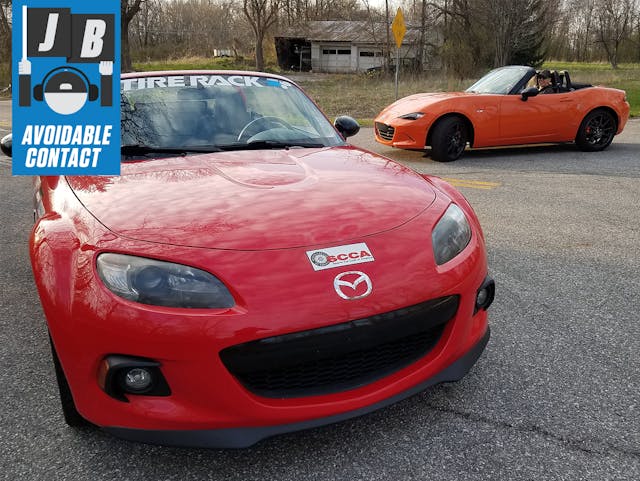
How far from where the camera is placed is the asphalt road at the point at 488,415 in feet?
6.07

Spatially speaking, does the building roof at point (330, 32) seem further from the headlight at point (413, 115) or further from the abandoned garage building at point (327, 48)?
the headlight at point (413, 115)

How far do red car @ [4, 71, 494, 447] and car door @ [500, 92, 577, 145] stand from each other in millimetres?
6330

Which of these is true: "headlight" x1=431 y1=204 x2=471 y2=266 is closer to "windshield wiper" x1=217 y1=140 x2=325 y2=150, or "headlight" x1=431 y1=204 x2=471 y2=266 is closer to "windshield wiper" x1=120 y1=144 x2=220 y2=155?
"windshield wiper" x1=217 y1=140 x2=325 y2=150

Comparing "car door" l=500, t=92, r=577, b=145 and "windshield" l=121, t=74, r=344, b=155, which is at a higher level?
"car door" l=500, t=92, r=577, b=145

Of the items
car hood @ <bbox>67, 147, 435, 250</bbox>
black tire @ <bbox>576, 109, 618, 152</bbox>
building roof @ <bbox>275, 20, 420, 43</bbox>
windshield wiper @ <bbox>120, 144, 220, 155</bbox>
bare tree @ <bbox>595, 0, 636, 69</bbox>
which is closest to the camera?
car hood @ <bbox>67, 147, 435, 250</bbox>

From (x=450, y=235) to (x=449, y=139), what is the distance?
6190mm

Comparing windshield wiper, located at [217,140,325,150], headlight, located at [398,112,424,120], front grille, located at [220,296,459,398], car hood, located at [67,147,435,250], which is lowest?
front grille, located at [220,296,459,398]

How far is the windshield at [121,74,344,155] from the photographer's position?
116 inches

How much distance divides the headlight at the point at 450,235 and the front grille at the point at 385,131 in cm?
593

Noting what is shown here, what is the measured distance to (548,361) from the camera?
252cm

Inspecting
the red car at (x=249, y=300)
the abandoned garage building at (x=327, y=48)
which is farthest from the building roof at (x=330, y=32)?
the red car at (x=249, y=300)

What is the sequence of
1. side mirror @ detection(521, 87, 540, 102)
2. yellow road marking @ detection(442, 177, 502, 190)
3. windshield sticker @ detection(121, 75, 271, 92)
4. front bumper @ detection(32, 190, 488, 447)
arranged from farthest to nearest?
side mirror @ detection(521, 87, 540, 102) → yellow road marking @ detection(442, 177, 502, 190) → windshield sticker @ detection(121, 75, 271, 92) → front bumper @ detection(32, 190, 488, 447)

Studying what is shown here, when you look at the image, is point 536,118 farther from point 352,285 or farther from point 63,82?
point 352,285

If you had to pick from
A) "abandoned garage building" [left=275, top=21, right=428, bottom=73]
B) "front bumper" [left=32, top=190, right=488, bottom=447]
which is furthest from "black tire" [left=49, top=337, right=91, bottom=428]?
"abandoned garage building" [left=275, top=21, right=428, bottom=73]
